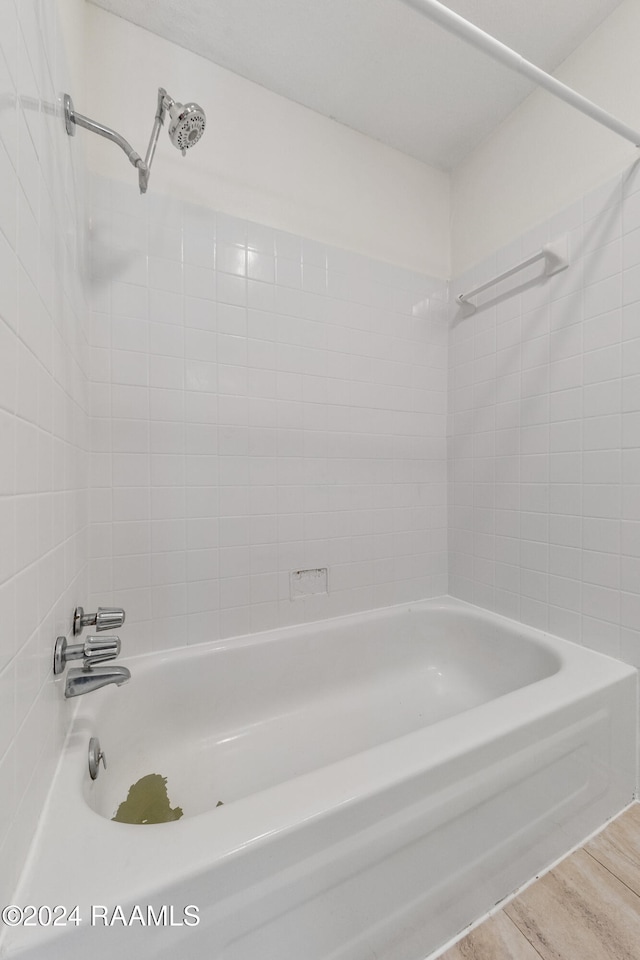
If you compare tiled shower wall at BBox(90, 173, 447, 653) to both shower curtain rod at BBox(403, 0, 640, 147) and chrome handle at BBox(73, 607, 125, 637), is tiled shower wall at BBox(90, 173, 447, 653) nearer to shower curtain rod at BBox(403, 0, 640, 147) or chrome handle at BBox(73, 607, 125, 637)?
chrome handle at BBox(73, 607, 125, 637)

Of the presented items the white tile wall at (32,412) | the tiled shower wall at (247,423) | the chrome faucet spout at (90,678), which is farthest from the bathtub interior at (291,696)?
the white tile wall at (32,412)

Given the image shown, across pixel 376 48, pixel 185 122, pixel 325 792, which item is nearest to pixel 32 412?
pixel 325 792

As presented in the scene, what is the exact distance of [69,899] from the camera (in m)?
0.51

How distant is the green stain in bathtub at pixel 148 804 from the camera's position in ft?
3.18

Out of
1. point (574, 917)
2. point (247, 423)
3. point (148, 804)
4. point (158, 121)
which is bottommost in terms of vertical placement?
point (574, 917)

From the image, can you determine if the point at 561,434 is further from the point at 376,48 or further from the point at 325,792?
the point at 376,48

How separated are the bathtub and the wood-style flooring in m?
0.03

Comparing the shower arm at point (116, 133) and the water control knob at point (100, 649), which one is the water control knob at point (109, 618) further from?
the shower arm at point (116, 133)

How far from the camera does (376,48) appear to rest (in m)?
1.27

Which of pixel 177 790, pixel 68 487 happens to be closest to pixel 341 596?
pixel 177 790

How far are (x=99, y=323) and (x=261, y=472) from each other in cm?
70

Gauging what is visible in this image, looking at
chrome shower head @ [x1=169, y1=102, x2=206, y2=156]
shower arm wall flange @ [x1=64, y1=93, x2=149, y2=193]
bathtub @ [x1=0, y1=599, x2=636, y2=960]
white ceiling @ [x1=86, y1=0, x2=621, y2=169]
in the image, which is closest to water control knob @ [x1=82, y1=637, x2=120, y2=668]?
bathtub @ [x1=0, y1=599, x2=636, y2=960]

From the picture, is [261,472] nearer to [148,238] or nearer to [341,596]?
[341,596]

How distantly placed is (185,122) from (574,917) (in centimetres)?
213
